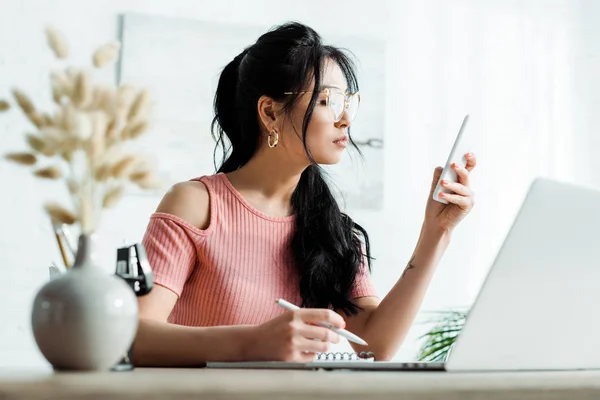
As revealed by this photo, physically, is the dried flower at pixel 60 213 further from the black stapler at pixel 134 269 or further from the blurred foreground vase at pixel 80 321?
the black stapler at pixel 134 269

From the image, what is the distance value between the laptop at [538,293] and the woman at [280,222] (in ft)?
2.10

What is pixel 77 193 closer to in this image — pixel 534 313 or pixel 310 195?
pixel 534 313

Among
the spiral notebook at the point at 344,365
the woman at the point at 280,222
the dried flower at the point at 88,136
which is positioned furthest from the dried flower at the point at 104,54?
the woman at the point at 280,222

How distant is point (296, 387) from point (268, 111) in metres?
1.32

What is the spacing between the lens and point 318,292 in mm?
1786

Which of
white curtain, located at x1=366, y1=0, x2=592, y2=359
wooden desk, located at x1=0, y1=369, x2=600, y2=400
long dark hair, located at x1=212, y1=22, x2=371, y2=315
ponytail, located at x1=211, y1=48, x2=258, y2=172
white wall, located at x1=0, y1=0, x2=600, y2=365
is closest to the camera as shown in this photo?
wooden desk, located at x1=0, y1=369, x2=600, y2=400

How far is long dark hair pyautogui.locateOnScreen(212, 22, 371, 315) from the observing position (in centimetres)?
181

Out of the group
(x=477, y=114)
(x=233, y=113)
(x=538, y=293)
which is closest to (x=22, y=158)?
(x=538, y=293)

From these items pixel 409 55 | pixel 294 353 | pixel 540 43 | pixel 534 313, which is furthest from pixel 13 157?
pixel 540 43

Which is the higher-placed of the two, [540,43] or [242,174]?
[540,43]

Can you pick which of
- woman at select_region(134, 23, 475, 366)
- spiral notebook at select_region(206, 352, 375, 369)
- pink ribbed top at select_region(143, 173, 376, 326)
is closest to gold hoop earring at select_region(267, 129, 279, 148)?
woman at select_region(134, 23, 475, 366)

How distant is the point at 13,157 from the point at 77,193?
0.07 m

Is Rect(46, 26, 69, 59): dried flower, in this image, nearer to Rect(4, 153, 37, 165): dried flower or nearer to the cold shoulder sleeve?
Rect(4, 153, 37, 165): dried flower

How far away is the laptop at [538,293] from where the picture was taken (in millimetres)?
843
